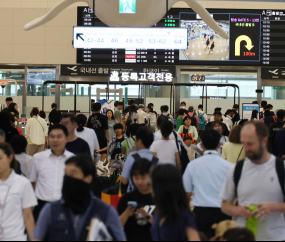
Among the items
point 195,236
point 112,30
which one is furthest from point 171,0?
point 195,236

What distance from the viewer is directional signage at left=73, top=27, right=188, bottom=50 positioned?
8.23 metres

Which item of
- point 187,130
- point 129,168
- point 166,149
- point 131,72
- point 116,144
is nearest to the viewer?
point 129,168

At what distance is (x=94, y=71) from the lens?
52.8ft

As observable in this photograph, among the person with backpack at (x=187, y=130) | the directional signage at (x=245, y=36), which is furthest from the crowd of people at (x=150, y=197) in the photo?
the directional signage at (x=245, y=36)

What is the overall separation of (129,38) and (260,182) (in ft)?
19.9

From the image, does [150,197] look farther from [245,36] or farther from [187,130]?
[245,36]

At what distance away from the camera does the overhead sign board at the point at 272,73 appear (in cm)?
1634

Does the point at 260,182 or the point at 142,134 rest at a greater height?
the point at 142,134

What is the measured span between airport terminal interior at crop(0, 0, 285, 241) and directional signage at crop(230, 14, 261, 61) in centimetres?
4

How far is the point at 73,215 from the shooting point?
2.02 m

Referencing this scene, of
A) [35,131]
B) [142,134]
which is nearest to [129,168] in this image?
[142,134]

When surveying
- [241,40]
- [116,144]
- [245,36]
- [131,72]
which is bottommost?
[116,144]

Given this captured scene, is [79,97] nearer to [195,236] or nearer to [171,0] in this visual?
[171,0]

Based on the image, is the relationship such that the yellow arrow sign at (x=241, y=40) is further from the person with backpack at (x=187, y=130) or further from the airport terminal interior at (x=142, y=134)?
the person with backpack at (x=187, y=130)
